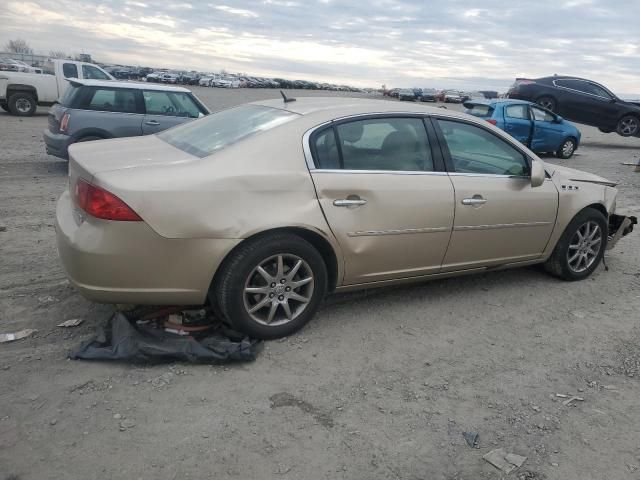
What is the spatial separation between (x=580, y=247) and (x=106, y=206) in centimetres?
414

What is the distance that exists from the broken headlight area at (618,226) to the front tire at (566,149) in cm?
966

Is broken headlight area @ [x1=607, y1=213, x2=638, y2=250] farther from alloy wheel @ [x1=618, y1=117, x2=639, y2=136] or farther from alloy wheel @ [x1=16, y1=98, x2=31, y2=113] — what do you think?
alloy wheel @ [x1=16, y1=98, x2=31, y2=113]

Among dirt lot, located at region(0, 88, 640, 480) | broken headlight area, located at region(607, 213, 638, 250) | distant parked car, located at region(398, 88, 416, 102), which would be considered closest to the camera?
dirt lot, located at region(0, 88, 640, 480)

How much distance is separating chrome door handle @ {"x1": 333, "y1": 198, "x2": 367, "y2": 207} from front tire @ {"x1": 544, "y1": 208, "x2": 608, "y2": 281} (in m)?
2.24

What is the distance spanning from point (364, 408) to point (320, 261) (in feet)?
3.44

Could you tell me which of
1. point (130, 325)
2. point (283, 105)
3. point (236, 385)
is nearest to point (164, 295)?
point (130, 325)

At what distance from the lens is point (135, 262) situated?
329cm

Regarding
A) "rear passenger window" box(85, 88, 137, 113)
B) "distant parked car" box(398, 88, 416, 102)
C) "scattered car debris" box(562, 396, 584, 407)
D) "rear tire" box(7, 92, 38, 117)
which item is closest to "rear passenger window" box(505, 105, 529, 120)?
"rear passenger window" box(85, 88, 137, 113)

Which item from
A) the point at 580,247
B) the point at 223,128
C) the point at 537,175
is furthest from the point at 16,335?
the point at 580,247

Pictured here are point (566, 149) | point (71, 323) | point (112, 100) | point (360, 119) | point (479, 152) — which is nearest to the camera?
point (71, 323)

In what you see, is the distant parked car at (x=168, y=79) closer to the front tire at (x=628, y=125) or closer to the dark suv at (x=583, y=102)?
the dark suv at (x=583, y=102)

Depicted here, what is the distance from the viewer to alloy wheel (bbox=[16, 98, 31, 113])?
688 inches

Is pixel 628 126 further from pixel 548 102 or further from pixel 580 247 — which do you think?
pixel 580 247

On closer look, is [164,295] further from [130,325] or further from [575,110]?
[575,110]
